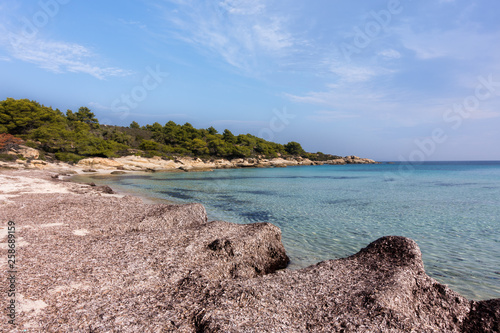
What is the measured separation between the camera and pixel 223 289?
537 cm

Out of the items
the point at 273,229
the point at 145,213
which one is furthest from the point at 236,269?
the point at 145,213

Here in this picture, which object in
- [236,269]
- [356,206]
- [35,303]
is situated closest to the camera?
[35,303]

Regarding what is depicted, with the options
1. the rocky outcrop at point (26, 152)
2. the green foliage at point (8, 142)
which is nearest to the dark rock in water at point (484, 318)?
the rocky outcrop at point (26, 152)

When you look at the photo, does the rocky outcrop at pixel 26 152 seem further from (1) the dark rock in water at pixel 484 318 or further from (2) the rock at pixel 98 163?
(1) the dark rock in water at pixel 484 318

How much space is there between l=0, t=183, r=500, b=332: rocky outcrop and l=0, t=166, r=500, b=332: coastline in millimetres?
20

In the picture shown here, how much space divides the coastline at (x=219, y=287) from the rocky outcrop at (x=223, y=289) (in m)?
0.02

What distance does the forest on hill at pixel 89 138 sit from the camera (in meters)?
57.5

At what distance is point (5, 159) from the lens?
142 feet

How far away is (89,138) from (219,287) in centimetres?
7174

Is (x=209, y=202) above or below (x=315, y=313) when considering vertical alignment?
below

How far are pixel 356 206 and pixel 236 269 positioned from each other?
16.3m

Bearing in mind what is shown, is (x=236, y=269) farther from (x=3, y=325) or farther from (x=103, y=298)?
(x=3, y=325)

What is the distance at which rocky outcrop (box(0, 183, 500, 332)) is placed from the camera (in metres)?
4.48

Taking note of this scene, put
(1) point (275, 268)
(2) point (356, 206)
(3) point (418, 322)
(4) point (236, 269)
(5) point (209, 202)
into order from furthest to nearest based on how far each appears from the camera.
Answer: (5) point (209, 202) → (2) point (356, 206) → (1) point (275, 268) → (4) point (236, 269) → (3) point (418, 322)
